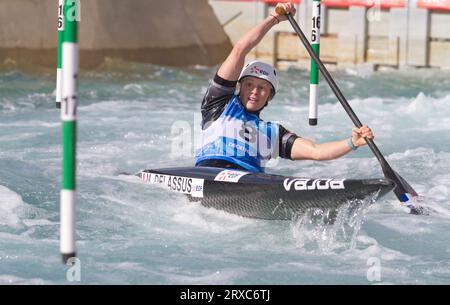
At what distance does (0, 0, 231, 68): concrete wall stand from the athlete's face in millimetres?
8257

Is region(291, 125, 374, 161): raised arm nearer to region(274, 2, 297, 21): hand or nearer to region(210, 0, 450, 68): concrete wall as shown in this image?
region(274, 2, 297, 21): hand

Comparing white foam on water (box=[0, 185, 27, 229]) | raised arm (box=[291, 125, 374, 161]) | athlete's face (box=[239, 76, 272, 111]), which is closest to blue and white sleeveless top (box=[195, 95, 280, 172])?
athlete's face (box=[239, 76, 272, 111])

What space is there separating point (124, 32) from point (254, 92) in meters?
9.20

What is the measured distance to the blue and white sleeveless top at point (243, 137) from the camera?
24.7ft

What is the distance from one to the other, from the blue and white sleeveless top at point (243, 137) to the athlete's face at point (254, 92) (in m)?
0.05

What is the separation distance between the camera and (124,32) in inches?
648

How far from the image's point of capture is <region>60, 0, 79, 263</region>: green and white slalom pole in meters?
4.86

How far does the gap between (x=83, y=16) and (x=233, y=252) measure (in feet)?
31.5

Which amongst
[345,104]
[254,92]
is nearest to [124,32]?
[345,104]

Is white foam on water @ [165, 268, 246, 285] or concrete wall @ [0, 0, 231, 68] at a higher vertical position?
concrete wall @ [0, 0, 231, 68]

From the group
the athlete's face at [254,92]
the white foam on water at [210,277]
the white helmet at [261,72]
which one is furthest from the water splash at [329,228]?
the white helmet at [261,72]

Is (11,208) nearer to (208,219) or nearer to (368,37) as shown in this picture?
(208,219)

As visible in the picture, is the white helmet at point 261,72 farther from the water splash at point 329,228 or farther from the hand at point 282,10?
the water splash at point 329,228

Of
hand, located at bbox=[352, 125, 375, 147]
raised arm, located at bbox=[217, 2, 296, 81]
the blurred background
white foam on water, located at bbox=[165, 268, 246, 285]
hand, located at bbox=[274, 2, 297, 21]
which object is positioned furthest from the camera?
the blurred background
